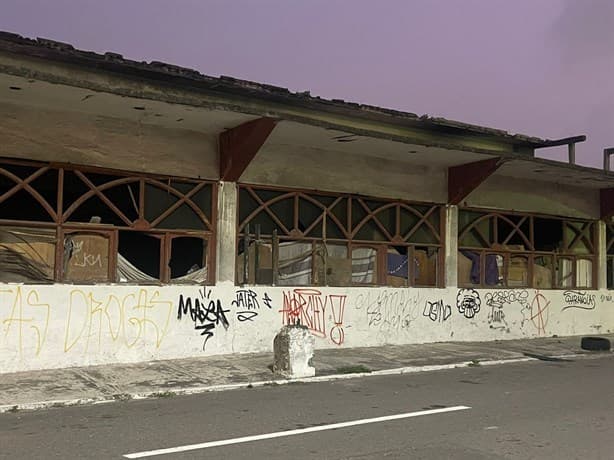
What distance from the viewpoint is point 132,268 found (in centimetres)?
1292

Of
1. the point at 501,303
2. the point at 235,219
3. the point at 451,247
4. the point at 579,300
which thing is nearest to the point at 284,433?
the point at 235,219

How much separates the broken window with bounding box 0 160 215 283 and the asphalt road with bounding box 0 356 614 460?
354cm

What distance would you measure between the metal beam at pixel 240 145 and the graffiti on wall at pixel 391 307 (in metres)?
4.04

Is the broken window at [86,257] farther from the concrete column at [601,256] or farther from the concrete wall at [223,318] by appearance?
the concrete column at [601,256]

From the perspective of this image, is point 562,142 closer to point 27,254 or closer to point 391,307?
point 391,307

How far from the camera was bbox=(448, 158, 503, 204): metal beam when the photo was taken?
1652 cm

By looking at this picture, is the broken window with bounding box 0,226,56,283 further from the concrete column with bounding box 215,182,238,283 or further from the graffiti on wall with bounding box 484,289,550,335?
the graffiti on wall with bounding box 484,289,550,335

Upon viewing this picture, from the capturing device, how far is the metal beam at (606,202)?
20.5 meters

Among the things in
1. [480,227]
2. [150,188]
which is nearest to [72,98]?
[150,188]

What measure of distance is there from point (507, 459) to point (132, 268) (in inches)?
327

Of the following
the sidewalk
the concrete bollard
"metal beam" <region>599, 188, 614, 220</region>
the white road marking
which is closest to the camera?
the white road marking

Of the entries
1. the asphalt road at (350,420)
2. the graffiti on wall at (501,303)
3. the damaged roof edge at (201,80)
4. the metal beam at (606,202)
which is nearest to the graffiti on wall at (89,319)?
the asphalt road at (350,420)

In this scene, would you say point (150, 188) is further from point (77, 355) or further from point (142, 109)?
point (77, 355)

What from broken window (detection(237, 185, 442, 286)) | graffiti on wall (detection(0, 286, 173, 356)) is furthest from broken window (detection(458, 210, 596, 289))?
graffiti on wall (detection(0, 286, 173, 356))
